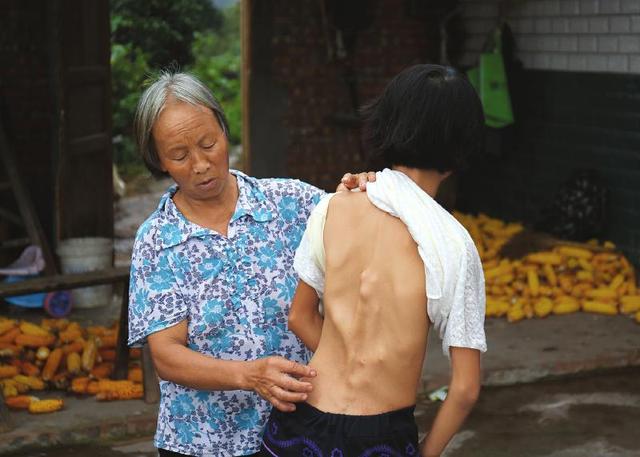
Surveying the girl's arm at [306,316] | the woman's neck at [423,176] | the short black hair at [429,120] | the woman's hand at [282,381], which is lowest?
the woman's hand at [282,381]

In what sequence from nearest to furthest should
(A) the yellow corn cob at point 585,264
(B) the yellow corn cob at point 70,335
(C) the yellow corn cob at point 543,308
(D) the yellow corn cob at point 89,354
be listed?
(D) the yellow corn cob at point 89,354
(B) the yellow corn cob at point 70,335
(C) the yellow corn cob at point 543,308
(A) the yellow corn cob at point 585,264

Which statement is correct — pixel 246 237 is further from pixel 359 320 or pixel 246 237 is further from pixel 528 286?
pixel 528 286

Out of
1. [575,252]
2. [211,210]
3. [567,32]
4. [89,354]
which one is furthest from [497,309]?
[211,210]

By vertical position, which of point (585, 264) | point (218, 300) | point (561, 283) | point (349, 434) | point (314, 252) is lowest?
point (561, 283)

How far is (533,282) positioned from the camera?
28.3 feet

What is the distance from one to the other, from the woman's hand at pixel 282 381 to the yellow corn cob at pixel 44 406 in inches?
150

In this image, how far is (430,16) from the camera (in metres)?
11.0

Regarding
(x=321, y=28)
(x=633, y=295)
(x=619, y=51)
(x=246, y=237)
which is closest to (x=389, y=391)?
(x=246, y=237)

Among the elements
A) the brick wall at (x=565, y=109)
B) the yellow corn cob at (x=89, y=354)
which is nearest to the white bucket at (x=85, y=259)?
the yellow corn cob at (x=89, y=354)

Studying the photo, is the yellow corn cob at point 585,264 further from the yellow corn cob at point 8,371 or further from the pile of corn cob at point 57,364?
the yellow corn cob at point 8,371

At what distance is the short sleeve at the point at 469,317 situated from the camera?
8.23 feet

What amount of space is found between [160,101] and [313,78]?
773 cm

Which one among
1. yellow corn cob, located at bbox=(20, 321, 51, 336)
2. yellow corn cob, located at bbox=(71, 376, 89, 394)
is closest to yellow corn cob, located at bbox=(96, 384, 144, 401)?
yellow corn cob, located at bbox=(71, 376, 89, 394)

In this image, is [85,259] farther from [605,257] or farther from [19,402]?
[605,257]
